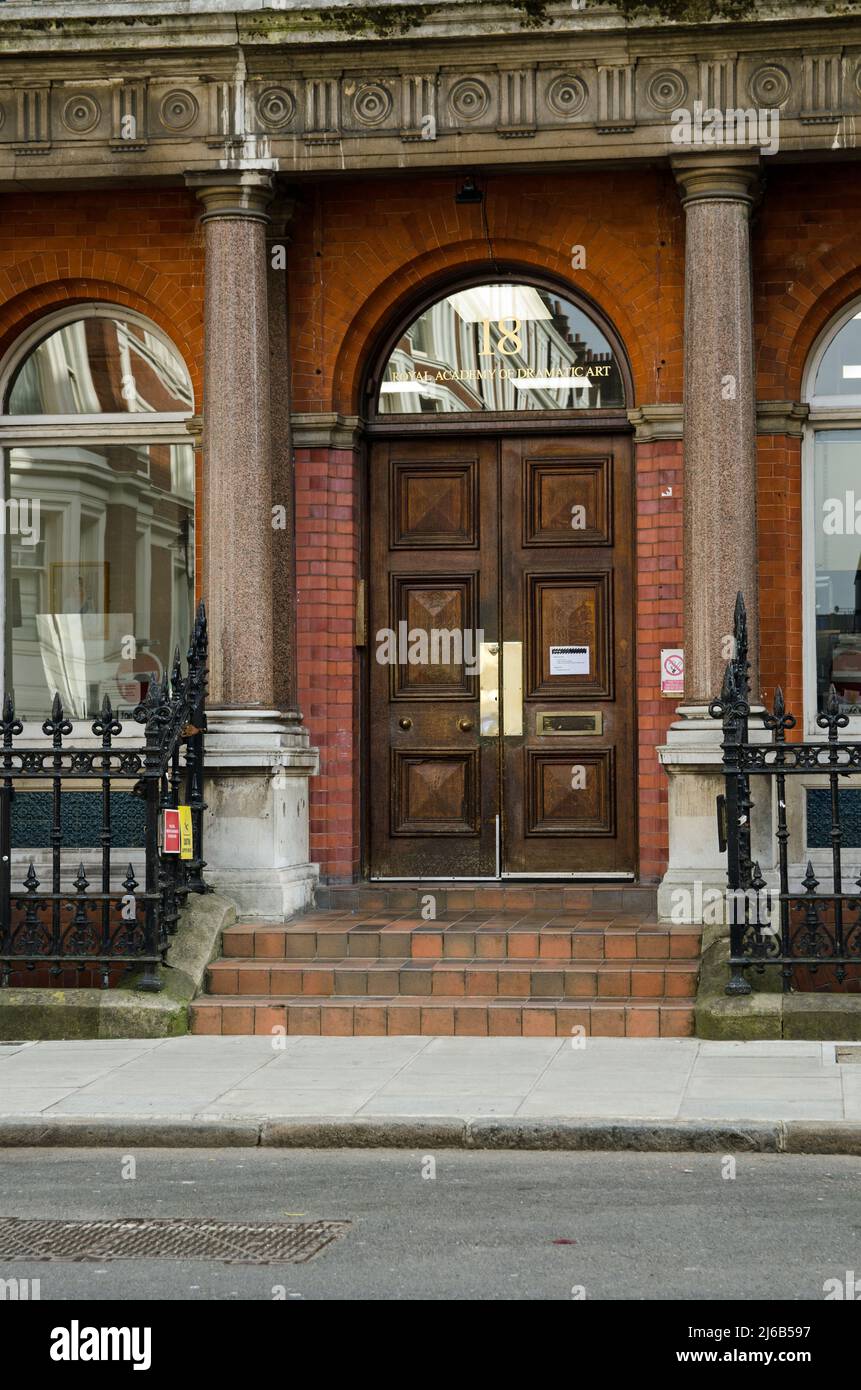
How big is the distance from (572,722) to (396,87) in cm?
420

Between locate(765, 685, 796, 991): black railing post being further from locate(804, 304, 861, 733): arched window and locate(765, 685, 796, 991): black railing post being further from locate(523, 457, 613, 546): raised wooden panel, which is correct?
locate(523, 457, 613, 546): raised wooden panel

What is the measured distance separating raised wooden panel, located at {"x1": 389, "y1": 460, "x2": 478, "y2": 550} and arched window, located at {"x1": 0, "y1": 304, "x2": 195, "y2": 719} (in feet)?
4.64

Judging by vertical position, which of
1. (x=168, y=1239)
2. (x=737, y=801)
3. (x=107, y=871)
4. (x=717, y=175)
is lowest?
(x=168, y=1239)

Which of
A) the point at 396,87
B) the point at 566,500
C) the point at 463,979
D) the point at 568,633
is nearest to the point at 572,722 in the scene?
the point at 568,633

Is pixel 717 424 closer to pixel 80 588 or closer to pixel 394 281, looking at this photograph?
pixel 394 281

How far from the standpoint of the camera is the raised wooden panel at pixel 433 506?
41.8 feet

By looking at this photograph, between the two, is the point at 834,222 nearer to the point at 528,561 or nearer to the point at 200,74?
the point at 528,561

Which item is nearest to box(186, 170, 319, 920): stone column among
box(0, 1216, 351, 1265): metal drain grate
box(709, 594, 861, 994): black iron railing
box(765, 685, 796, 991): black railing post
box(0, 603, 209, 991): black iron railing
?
box(0, 603, 209, 991): black iron railing

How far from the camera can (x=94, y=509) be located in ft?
43.0

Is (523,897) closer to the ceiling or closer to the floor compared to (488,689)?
closer to the floor

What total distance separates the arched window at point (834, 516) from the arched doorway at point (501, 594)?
119cm

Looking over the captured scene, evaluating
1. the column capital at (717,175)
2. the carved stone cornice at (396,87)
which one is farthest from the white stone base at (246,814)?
the column capital at (717,175)

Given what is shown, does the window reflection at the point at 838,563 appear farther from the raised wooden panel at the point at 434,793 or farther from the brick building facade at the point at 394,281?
the raised wooden panel at the point at 434,793

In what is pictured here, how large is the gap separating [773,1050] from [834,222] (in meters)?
5.66
